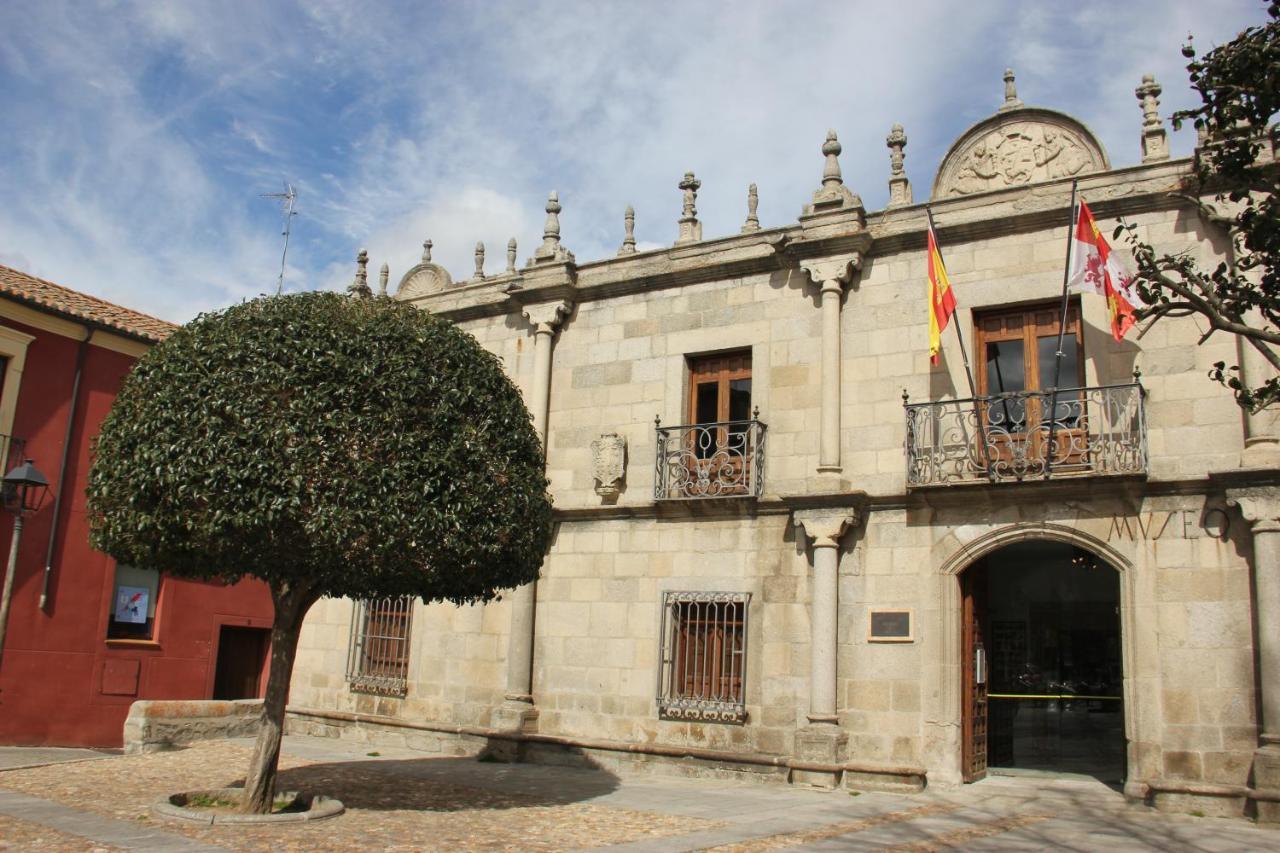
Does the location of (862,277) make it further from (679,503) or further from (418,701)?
(418,701)

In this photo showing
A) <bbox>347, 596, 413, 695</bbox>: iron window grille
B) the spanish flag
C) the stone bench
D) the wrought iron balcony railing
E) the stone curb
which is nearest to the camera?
the stone curb

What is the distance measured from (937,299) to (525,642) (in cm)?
689

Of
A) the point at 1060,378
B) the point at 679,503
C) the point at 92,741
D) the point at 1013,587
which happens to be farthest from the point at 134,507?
the point at 1013,587

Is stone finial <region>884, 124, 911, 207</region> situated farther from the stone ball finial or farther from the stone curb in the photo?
the stone curb

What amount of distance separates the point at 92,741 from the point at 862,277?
12.5 m

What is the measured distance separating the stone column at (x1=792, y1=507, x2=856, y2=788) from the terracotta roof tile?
965 centimetres

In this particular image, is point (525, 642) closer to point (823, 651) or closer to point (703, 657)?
point (703, 657)

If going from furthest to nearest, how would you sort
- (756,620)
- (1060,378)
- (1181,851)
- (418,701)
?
(418,701), (756,620), (1060,378), (1181,851)

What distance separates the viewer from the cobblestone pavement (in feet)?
26.5

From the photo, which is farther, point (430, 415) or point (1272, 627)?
point (1272, 627)

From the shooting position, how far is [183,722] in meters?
14.1

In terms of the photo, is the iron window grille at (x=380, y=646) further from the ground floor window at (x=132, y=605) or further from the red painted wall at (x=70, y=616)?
the ground floor window at (x=132, y=605)

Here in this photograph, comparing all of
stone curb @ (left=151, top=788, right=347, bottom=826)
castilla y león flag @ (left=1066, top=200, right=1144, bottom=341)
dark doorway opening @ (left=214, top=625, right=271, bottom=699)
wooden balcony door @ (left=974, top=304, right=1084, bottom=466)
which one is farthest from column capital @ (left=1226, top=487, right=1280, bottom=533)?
dark doorway opening @ (left=214, top=625, right=271, bottom=699)

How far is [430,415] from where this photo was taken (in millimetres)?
8891
